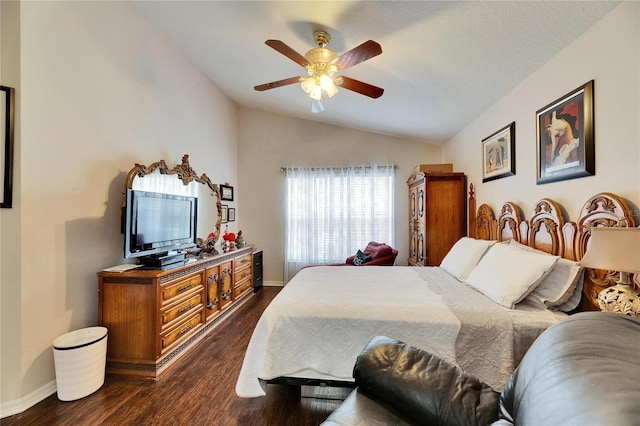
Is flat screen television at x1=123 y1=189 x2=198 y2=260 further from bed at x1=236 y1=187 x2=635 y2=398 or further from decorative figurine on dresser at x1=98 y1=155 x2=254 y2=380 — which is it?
bed at x1=236 y1=187 x2=635 y2=398

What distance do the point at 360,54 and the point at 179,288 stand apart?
8.00ft

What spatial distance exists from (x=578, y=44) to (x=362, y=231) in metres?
3.37

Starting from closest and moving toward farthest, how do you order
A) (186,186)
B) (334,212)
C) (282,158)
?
(186,186)
(334,212)
(282,158)

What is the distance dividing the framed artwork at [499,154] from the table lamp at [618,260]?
1.42m

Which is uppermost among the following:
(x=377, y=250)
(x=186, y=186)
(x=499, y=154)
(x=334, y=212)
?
(x=499, y=154)

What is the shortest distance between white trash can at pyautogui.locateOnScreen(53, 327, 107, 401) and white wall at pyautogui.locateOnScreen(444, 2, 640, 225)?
3.43 meters

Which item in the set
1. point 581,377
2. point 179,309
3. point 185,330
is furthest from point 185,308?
point 581,377

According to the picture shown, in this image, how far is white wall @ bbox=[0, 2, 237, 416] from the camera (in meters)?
1.80

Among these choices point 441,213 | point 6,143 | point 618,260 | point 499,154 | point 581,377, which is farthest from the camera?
point 441,213

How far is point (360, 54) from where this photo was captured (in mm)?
1896

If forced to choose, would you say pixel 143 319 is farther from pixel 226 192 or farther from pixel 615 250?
pixel 615 250

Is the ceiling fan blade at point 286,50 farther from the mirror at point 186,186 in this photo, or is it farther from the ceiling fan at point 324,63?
the mirror at point 186,186

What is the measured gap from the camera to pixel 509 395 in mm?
951

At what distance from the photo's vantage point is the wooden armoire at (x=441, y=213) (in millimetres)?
3482
